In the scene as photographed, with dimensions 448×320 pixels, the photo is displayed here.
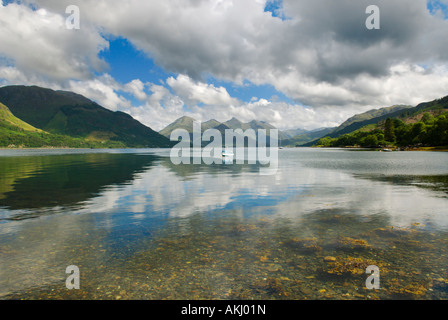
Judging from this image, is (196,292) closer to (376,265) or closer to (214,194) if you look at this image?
(376,265)

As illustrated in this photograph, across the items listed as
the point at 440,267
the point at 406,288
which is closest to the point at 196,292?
the point at 406,288

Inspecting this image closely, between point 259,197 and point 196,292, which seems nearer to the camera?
point 196,292

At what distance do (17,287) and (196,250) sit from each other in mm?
9030

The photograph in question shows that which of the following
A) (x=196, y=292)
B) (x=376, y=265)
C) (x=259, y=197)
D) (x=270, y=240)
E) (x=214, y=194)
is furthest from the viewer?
(x=214, y=194)

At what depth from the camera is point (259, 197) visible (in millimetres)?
34688

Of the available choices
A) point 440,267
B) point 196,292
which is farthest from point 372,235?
point 196,292

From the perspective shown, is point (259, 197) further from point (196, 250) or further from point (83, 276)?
point (83, 276)

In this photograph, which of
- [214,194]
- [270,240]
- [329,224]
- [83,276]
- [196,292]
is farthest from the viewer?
[214,194]

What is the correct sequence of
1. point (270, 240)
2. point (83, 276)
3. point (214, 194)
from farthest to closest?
1. point (214, 194)
2. point (270, 240)
3. point (83, 276)

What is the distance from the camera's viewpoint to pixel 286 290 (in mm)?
11422
